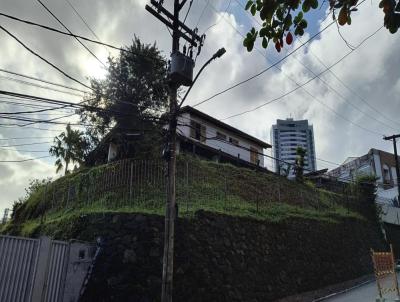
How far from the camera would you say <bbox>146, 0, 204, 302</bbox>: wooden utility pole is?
32.3 ft

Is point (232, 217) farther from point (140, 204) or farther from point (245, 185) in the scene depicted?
point (245, 185)

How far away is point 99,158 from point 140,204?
44.1 feet

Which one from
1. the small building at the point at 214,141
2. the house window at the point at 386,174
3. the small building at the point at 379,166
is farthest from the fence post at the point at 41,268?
the house window at the point at 386,174

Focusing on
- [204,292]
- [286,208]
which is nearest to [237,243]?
[204,292]

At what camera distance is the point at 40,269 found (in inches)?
424

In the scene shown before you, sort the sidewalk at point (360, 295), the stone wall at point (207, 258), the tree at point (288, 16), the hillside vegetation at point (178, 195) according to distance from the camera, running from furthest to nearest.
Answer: the hillside vegetation at point (178, 195) < the sidewalk at point (360, 295) < the stone wall at point (207, 258) < the tree at point (288, 16)

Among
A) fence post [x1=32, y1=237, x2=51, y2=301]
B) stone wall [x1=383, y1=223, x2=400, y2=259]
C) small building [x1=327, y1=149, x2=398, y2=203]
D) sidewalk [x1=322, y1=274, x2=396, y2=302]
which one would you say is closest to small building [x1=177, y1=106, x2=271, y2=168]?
stone wall [x1=383, y1=223, x2=400, y2=259]

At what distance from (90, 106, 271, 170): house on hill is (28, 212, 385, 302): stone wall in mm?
6546

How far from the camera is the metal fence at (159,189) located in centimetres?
1617

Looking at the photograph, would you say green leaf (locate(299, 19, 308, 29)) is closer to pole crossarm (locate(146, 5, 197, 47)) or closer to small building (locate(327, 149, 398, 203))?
pole crossarm (locate(146, 5, 197, 47))

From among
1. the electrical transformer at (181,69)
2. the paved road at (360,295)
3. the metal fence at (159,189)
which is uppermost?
the electrical transformer at (181,69)

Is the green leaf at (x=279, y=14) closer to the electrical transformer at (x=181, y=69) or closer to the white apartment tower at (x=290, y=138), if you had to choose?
the electrical transformer at (x=181, y=69)

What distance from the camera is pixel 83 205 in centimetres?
1692

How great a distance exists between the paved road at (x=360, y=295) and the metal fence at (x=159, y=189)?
5.33 m
